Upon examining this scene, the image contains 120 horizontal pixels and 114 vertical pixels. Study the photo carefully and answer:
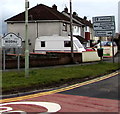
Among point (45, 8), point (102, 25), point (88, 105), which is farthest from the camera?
point (45, 8)

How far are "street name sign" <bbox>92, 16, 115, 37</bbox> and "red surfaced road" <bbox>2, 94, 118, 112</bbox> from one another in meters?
13.6

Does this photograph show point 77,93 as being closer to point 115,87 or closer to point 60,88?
point 60,88

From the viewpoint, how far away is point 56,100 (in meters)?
7.61

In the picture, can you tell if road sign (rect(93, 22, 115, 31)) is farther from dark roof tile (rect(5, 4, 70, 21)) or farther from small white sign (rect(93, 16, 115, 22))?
dark roof tile (rect(5, 4, 70, 21))

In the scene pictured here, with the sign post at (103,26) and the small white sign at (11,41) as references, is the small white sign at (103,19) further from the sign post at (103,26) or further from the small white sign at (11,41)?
the small white sign at (11,41)

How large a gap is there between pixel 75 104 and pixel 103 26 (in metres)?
14.8

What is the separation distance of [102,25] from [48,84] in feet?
40.5

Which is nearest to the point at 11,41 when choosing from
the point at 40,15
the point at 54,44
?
the point at 54,44

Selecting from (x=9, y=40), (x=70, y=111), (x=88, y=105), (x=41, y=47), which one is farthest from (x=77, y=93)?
(x=41, y=47)

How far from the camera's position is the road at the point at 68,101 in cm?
655

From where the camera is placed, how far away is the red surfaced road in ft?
21.3

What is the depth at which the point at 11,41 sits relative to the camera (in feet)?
42.1

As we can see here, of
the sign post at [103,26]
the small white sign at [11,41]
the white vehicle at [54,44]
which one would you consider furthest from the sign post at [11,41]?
the white vehicle at [54,44]

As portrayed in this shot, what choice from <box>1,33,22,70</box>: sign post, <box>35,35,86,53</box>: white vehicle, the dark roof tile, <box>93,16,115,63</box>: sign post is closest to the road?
<box>1,33,22,70</box>: sign post
